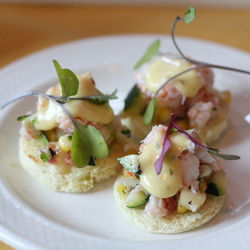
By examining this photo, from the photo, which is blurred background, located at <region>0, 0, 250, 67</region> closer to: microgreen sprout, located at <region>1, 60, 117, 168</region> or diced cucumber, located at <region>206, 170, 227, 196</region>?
microgreen sprout, located at <region>1, 60, 117, 168</region>

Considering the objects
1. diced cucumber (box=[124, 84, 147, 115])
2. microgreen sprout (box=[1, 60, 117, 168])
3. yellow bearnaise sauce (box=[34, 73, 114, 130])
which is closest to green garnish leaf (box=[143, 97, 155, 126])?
diced cucumber (box=[124, 84, 147, 115])

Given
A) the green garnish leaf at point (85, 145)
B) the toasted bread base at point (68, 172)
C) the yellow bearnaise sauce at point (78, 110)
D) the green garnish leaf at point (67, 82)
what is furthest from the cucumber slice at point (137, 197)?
the green garnish leaf at point (67, 82)

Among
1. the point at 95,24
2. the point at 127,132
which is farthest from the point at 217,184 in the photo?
the point at 95,24

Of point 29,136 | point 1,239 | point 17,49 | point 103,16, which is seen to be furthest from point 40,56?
point 1,239

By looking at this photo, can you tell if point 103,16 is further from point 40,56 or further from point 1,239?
point 1,239

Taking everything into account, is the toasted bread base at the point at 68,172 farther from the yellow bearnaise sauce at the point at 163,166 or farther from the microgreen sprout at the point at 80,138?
the yellow bearnaise sauce at the point at 163,166

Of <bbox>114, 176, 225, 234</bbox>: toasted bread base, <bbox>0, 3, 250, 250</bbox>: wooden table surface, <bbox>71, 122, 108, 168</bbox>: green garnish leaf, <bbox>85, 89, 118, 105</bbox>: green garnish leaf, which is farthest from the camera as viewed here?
<bbox>0, 3, 250, 250</bbox>: wooden table surface

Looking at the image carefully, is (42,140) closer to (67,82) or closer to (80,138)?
(80,138)
